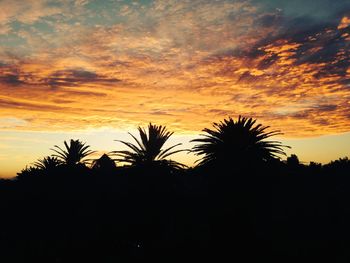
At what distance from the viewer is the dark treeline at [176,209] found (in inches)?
911

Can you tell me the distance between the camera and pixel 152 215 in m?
23.3

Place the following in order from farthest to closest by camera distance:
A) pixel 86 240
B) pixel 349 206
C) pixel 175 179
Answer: pixel 349 206
pixel 86 240
pixel 175 179

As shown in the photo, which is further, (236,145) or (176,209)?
(176,209)

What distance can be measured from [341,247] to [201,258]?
14.1 m

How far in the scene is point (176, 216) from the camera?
1377 inches

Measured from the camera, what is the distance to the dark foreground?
76.8ft

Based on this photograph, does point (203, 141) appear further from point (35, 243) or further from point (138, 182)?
point (35, 243)

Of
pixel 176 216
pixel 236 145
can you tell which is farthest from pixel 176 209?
pixel 236 145

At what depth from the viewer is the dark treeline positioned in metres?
23.1

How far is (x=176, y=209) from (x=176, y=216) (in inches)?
29.7

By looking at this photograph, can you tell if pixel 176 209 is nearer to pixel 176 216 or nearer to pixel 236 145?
pixel 176 216

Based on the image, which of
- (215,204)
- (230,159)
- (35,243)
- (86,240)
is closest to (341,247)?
(215,204)

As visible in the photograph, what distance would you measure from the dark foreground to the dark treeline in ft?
0.32

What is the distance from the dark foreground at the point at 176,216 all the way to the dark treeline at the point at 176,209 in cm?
10
